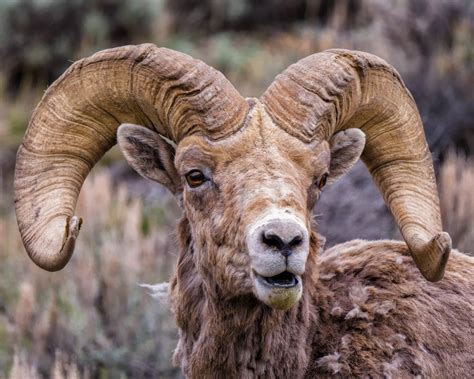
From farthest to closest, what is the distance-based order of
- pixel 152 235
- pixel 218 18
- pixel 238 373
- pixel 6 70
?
pixel 218 18 < pixel 6 70 < pixel 152 235 < pixel 238 373

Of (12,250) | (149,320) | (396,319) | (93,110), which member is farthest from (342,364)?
(12,250)

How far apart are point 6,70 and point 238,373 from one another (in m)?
13.0

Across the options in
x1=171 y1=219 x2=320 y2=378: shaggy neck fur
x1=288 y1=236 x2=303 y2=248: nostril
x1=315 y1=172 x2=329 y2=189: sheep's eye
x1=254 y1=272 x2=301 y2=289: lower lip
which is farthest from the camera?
x1=315 y1=172 x2=329 y2=189: sheep's eye

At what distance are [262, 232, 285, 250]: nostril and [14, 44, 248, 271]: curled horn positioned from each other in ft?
2.69

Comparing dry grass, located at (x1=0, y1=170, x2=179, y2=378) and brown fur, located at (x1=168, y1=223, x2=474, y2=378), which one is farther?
dry grass, located at (x1=0, y1=170, x2=179, y2=378)

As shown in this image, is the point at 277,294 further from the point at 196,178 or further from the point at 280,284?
the point at 196,178

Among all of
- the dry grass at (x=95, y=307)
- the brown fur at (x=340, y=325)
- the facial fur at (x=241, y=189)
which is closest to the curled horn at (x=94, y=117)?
the facial fur at (x=241, y=189)

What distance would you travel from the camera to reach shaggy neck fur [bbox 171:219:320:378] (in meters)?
5.19

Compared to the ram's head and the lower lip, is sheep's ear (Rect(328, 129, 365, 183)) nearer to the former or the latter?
the ram's head

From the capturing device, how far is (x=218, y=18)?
19859mm

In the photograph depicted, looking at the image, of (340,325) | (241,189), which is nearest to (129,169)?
(340,325)

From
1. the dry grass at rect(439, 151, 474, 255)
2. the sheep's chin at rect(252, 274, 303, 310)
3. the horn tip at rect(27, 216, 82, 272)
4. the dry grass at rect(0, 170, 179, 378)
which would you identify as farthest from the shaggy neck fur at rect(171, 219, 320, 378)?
the dry grass at rect(439, 151, 474, 255)

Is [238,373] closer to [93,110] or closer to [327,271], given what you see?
[327,271]

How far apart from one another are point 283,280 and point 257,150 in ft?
2.40
